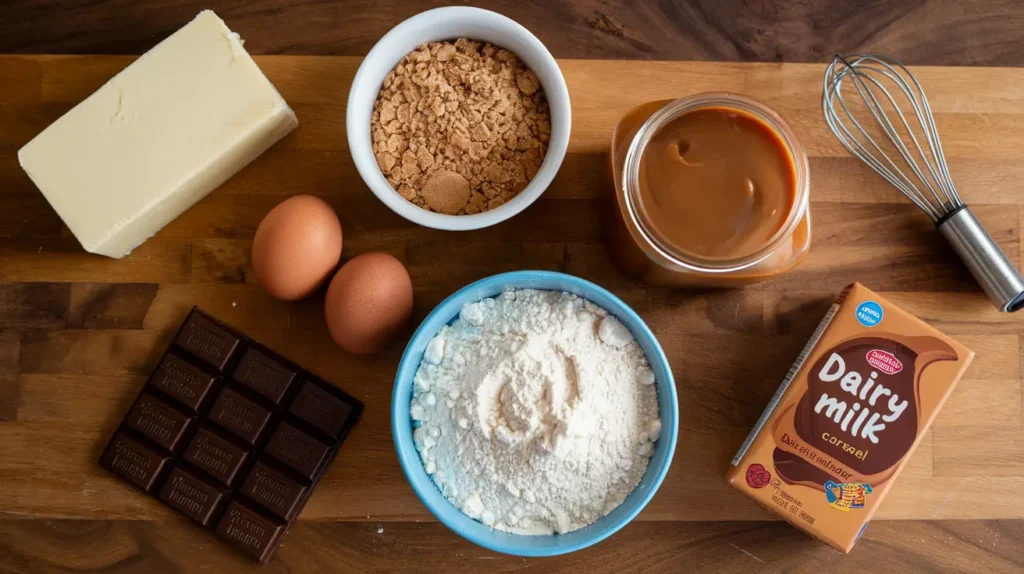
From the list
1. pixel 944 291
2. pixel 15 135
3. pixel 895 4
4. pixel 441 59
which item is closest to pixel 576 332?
pixel 441 59

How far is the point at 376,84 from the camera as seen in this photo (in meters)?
0.98

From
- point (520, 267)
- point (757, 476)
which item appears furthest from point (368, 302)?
point (757, 476)

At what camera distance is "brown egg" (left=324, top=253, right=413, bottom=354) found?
943 millimetres

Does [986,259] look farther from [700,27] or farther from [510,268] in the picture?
[510,268]

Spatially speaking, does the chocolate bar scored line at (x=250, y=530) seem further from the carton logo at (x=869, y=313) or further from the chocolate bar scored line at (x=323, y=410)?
the carton logo at (x=869, y=313)

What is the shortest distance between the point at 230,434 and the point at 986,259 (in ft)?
3.54

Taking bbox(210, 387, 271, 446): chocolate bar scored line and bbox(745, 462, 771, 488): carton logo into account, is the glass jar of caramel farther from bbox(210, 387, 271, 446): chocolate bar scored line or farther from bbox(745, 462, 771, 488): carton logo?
bbox(210, 387, 271, 446): chocolate bar scored line

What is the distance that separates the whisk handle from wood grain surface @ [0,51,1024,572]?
45 mm

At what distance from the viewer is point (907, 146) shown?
1077 mm

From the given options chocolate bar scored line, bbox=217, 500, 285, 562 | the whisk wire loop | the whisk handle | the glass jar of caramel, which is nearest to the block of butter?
chocolate bar scored line, bbox=217, 500, 285, 562

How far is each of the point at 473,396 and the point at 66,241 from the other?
667mm

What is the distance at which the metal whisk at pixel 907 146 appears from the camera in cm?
101

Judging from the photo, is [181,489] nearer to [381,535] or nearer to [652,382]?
[381,535]

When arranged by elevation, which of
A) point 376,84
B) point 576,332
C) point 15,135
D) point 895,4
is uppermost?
point 895,4
